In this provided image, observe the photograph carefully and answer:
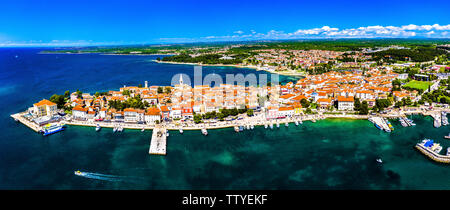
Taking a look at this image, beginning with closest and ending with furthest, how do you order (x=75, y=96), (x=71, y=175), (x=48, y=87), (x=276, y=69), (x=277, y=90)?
(x=71, y=175) → (x=75, y=96) → (x=277, y=90) → (x=48, y=87) → (x=276, y=69)

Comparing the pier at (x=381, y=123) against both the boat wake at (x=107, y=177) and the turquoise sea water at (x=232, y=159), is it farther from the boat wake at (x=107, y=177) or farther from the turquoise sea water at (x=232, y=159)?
the boat wake at (x=107, y=177)

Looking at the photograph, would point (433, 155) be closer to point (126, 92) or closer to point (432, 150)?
point (432, 150)

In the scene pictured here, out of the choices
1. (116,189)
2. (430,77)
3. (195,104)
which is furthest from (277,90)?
(430,77)

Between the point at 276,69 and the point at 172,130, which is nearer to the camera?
the point at 172,130

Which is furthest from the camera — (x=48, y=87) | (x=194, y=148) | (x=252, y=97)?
(x=48, y=87)

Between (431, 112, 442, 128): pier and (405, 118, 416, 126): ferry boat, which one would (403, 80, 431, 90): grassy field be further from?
(405, 118, 416, 126): ferry boat

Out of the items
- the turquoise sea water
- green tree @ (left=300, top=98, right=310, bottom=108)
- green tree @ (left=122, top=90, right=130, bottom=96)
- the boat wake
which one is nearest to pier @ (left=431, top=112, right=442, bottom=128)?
the turquoise sea water

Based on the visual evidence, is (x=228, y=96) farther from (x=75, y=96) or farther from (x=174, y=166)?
(x=75, y=96)
